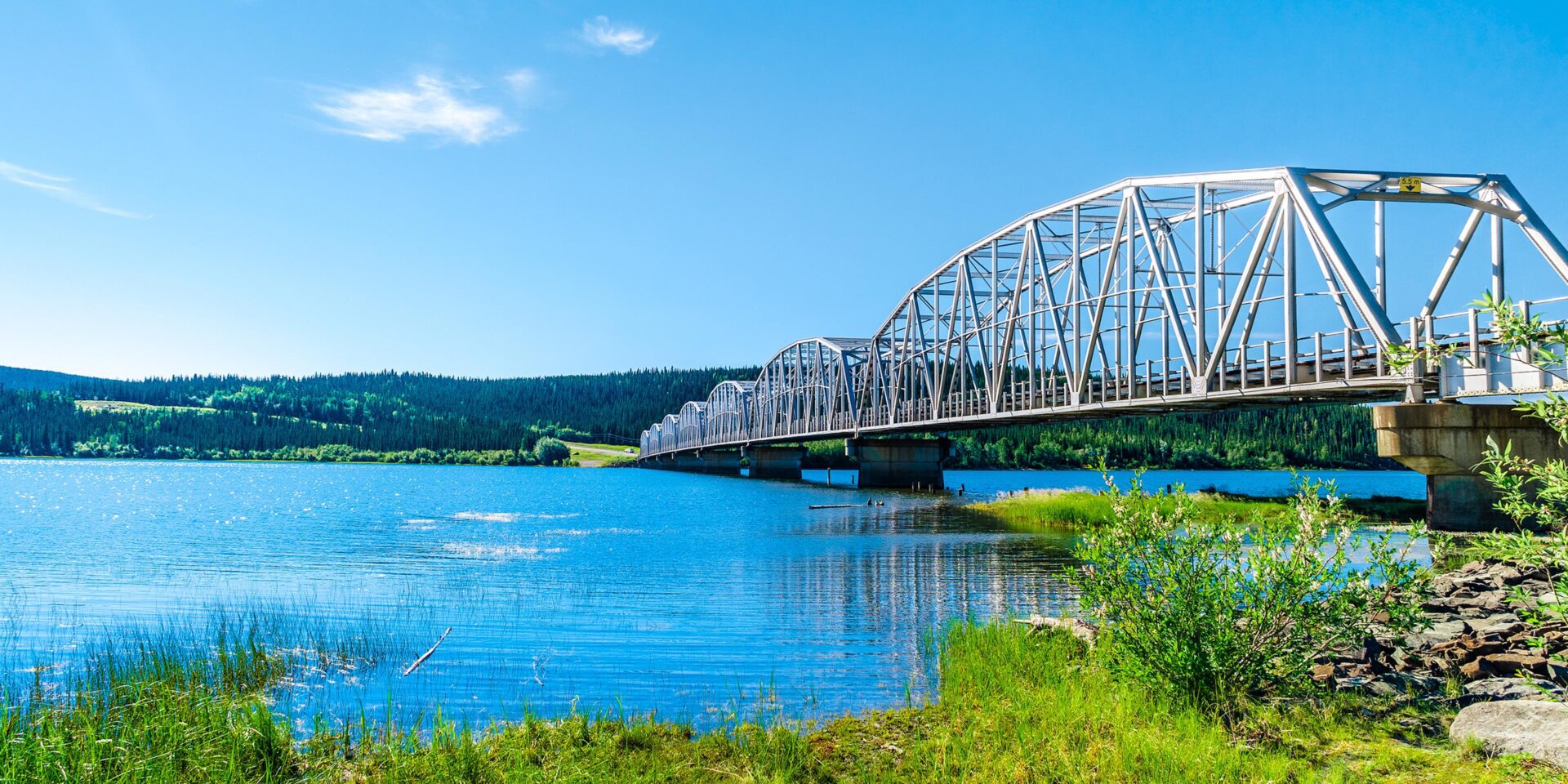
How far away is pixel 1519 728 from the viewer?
10141mm

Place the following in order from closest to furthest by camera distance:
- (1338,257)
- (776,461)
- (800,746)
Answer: (800,746) → (1338,257) → (776,461)

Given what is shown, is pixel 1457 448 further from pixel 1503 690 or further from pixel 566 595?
pixel 566 595

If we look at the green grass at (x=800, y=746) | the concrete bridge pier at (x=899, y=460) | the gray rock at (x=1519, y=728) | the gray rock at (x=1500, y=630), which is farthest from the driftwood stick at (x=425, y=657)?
the concrete bridge pier at (x=899, y=460)

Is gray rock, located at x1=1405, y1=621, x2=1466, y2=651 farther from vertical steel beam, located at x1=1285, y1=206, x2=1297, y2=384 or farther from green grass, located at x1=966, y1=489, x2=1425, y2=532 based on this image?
green grass, located at x1=966, y1=489, x2=1425, y2=532

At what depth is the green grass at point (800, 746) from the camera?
32.4 feet

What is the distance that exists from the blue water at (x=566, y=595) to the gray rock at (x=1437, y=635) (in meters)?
6.88

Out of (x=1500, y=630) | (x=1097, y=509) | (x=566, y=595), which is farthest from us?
(x=1097, y=509)

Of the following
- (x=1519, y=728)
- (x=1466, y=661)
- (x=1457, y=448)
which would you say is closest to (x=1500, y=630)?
(x=1466, y=661)

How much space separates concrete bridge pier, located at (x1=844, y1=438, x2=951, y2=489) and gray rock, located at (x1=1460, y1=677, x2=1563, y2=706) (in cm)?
9269

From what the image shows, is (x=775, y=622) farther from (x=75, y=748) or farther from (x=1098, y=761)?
(x=75, y=748)

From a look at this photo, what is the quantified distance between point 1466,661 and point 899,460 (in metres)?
92.4

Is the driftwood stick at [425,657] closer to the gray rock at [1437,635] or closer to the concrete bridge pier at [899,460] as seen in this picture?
the gray rock at [1437,635]

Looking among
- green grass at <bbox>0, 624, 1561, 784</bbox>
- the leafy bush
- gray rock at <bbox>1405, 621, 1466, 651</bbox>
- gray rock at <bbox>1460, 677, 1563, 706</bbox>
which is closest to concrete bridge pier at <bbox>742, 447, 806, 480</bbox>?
gray rock at <bbox>1405, 621, 1466, 651</bbox>

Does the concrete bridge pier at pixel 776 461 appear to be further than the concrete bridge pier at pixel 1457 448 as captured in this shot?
Yes
